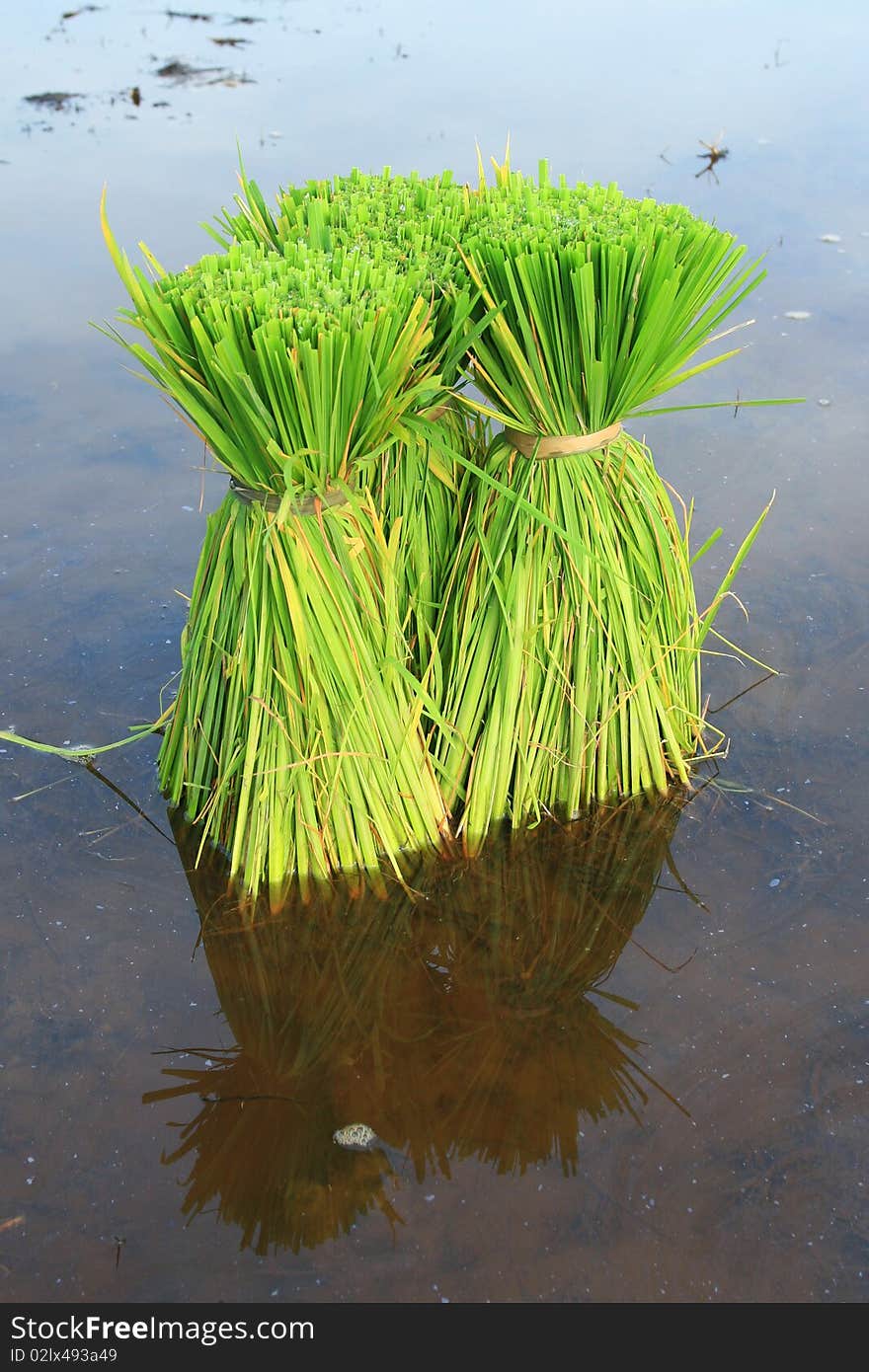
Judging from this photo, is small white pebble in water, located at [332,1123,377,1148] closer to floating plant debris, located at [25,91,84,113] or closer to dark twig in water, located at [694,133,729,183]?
dark twig in water, located at [694,133,729,183]

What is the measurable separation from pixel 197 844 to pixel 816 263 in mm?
2607

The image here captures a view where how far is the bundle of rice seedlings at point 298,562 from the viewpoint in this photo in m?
1.32

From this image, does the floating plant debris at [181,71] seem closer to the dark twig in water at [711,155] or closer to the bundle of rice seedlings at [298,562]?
the dark twig in water at [711,155]

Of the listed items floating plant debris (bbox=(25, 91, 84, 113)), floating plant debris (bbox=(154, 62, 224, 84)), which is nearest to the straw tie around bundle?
floating plant debris (bbox=(25, 91, 84, 113))

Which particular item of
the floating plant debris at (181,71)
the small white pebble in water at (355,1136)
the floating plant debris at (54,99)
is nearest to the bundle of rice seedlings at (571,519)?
the small white pebble in water at (355,1136)

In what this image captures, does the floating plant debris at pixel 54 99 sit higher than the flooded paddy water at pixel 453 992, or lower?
higher

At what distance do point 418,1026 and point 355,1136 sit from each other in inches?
6.7

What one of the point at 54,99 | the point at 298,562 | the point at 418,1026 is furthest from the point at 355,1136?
the point at 54,99

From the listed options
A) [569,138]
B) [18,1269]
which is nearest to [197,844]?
[18,1269]

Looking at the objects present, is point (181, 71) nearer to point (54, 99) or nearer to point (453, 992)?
point (54, 99)

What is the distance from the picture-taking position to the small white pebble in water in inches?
50.6

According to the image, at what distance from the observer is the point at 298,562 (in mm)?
1430
